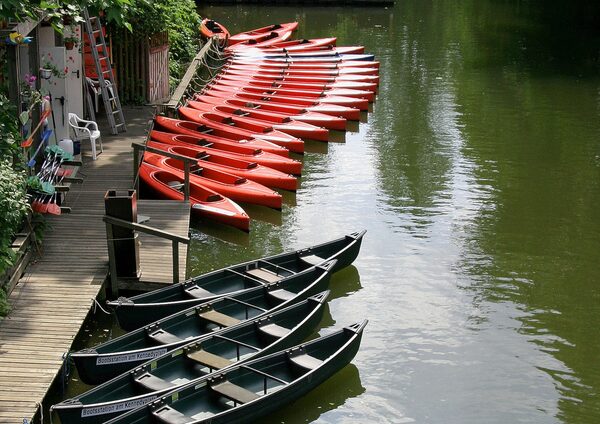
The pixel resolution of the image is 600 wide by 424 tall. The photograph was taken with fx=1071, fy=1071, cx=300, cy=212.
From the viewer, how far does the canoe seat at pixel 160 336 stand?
38.6 feet

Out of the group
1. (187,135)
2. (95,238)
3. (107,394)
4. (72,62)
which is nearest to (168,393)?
(107,394)

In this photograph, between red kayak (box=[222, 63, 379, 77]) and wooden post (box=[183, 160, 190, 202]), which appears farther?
red kayak (box=[222, 63, 379, 77])

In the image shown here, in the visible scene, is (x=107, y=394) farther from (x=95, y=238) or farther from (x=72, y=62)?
(x=72, y=62)

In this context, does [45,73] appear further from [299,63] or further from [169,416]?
[299,63]

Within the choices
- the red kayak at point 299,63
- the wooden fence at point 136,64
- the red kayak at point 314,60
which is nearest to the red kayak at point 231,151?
the wooden fence at point 136,64

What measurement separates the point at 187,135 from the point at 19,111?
267 inches

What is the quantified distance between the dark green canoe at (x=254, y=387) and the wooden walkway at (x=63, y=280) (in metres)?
1.17

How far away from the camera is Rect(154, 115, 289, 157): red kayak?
65.5ft

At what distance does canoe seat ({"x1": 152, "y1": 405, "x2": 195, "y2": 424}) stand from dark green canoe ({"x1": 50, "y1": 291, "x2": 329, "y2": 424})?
0.19 meters

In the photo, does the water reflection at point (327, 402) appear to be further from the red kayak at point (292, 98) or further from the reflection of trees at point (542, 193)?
the red kayak at point (292, 98)

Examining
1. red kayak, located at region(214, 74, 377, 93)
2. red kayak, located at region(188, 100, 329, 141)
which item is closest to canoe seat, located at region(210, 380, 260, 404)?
red kayak, located at region(188, 100, 329, 141)

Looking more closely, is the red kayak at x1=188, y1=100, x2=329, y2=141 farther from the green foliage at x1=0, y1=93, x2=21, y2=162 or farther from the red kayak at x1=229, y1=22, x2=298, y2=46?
the red kayak at x1=229, y1=22, x2=298, y2=46

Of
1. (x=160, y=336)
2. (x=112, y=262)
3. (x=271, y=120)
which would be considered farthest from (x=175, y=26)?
(x=160, y=336)

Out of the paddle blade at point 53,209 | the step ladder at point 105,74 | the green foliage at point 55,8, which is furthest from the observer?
the step ladder at point 105,74
